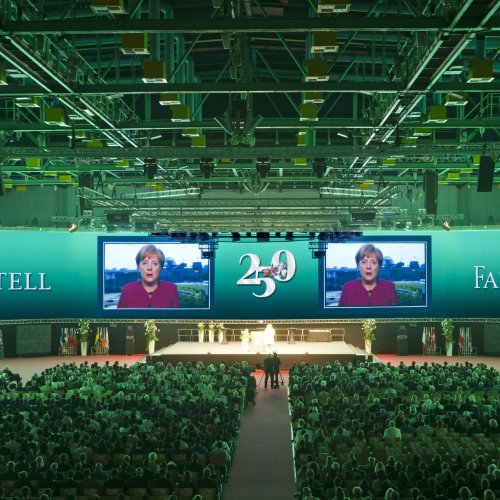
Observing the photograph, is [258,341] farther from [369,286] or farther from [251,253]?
[369,286]

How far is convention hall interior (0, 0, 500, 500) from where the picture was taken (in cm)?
1437

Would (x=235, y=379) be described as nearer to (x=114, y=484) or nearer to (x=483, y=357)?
(x=114, y=484)

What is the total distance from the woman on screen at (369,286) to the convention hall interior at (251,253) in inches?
4.1

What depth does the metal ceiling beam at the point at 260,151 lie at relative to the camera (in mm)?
21531

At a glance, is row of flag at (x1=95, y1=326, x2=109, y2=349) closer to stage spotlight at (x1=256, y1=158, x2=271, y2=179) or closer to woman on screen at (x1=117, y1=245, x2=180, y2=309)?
woman on screen at (x1=117, y1=245, x2=180, y2=309)

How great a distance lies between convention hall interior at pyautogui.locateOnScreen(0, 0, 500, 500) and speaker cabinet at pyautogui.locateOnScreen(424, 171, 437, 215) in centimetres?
6

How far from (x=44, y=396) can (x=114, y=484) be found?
10756 mm

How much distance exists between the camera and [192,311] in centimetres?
4081

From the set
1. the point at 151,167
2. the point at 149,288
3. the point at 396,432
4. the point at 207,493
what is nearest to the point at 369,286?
the point at 149,288

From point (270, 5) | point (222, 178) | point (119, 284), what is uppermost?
point (270, 5)

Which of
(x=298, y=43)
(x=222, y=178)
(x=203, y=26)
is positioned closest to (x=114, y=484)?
(x=203, y=26)

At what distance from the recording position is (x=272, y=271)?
41.3m

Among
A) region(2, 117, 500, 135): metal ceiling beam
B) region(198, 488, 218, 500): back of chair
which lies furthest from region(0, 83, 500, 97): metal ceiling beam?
region(198, 488, 218, 500): back of chair

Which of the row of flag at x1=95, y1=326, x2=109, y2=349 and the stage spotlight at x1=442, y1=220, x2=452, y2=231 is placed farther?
the row of flag at x1=95, y1=326, x2=109, y2=349
